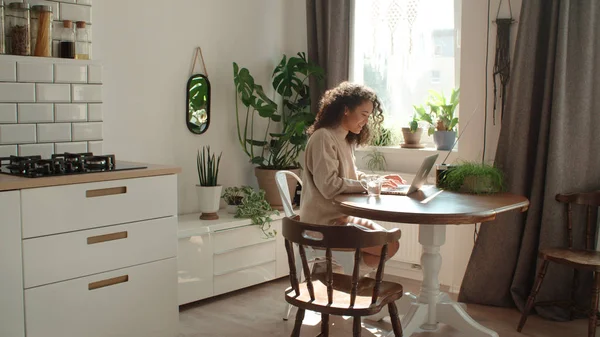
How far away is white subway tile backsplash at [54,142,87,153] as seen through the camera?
343 cm

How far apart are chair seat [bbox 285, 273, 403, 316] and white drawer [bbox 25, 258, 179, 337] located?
78cm

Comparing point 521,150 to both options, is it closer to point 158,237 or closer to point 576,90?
point 576,90

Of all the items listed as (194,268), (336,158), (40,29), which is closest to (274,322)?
(194,268)

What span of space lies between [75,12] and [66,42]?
19 centimetres

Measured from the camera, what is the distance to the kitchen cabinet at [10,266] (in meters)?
2.63

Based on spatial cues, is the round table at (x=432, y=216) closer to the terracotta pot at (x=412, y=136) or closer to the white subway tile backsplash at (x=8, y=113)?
the terracotta pot at (x=412, y=136)

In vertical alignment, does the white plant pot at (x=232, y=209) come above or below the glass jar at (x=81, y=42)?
below

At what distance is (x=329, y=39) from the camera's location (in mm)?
4656

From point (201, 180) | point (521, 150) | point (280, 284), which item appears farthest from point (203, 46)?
point (521, 150)

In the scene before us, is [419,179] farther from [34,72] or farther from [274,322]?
[34,72]

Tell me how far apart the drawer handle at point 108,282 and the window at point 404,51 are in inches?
90.4

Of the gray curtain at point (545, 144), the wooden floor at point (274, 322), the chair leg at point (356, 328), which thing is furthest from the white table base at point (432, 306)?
the chair leg at point (356, 328)

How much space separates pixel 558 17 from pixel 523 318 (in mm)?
1564

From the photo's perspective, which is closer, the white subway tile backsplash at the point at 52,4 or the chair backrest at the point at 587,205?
the white subway tile backsplash at the point at 52,4
